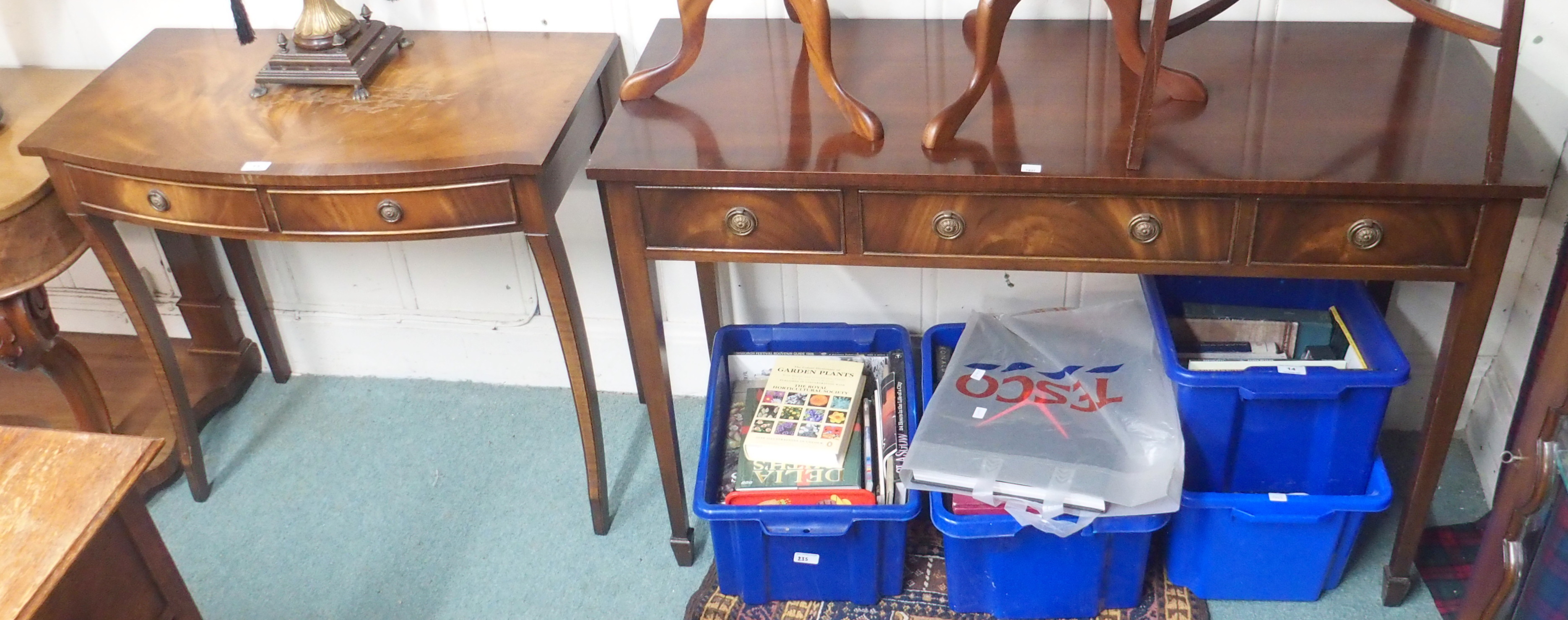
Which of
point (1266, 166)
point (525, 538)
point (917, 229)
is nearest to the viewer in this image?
point (1266, 166)

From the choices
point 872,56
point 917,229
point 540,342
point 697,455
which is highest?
point 872,56

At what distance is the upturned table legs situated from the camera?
4.50 ft

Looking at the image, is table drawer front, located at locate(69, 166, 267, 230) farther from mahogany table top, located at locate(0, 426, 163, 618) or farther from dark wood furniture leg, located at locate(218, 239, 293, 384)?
dark wood furniture leg, located at locate(218, 239, 293, 384)

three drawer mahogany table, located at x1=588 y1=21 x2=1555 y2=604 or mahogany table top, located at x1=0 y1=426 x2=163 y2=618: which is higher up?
three drawer mahogany table, located at x1=588 y1=21 x2=1555 y2=604

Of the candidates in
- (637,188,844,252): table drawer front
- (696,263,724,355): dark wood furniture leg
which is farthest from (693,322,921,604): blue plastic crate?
(637,188,844,252): table drawer front

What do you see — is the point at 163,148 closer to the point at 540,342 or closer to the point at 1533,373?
the point at 540,342

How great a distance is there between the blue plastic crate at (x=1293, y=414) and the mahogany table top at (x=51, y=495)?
1215mm

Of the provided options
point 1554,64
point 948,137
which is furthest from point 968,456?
point 1554,64

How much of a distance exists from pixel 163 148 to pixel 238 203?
126 mm

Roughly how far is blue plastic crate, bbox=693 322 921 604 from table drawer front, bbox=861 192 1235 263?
40 centimetres

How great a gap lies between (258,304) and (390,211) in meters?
0.86

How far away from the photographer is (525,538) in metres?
1.92

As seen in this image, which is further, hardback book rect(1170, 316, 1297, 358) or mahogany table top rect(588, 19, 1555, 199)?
hardback book rect(1170, 316, 1297, 358)

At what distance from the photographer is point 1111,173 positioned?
130cm
